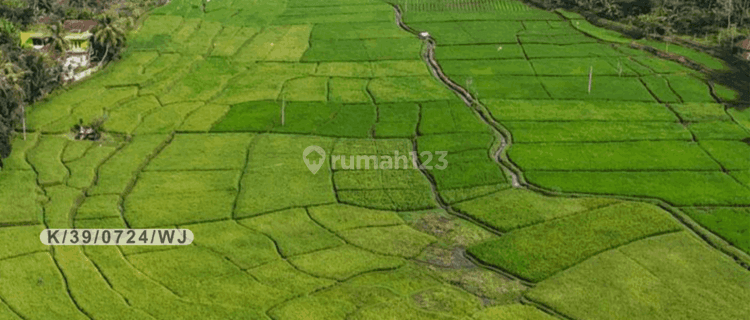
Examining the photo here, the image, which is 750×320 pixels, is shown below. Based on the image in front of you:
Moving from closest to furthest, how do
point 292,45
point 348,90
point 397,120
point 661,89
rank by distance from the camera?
point 397,120 < point 661,89 < point 348,90 < point 292,45

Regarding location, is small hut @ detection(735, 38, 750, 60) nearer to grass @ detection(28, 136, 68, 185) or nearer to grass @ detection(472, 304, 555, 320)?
grass @ detection(472, 304, 555, 320)

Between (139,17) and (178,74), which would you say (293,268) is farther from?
(139,17)

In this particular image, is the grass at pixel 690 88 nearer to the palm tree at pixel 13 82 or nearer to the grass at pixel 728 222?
the grass at pixel 728 222

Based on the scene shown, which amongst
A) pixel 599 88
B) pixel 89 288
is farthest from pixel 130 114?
pixel 599 88

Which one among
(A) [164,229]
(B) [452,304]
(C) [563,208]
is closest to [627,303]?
(B) [452,304]

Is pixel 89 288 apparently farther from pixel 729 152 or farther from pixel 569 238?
pixel 729 152

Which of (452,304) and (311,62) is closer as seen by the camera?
(452,304)

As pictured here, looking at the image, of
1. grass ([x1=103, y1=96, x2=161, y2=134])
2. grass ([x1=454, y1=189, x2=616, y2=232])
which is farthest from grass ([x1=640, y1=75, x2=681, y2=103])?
grass ([x1=103, y1=96, x2=161, y2=134])
